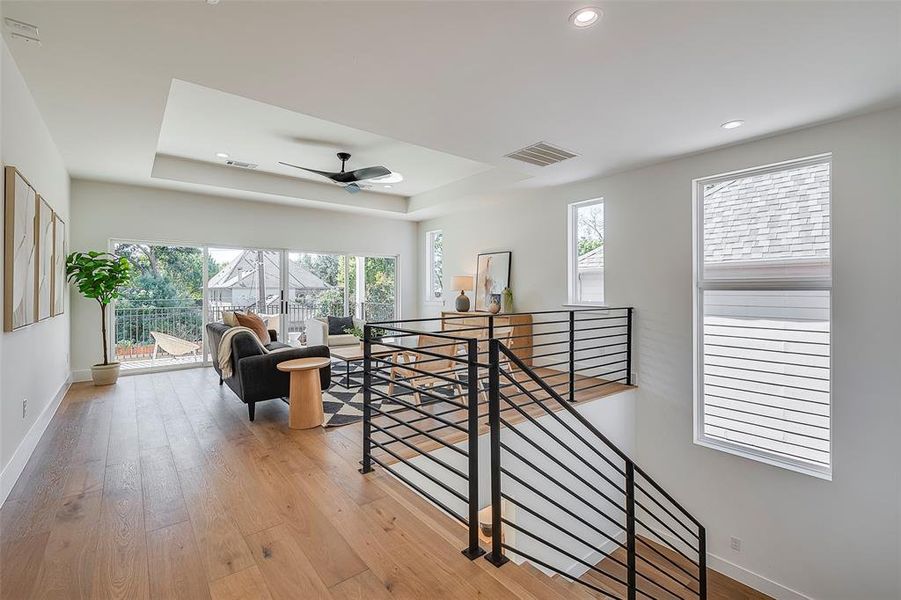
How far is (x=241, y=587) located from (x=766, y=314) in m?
4.43

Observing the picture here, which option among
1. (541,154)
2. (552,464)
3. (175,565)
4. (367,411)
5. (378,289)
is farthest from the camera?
(378,289)

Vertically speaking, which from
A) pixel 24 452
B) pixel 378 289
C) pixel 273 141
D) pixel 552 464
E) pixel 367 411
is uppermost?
pixel 273 141

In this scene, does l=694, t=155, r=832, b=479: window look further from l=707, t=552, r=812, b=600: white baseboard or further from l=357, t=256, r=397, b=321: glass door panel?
l=357, t=256, r=397, b=321: glass door panel

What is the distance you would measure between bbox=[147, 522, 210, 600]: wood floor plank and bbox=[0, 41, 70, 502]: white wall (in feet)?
3.64

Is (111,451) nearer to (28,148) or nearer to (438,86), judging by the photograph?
(28,148)

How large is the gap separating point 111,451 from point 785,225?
18.9 feet

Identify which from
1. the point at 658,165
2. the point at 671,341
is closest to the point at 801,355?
the point at 671,341

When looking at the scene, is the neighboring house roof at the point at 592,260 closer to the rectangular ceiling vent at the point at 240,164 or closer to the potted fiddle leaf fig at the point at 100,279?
the rectangular ceiling vent at the point at 240,164

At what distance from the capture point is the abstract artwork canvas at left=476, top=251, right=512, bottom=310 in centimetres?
624

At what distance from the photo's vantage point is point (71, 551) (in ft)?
6.18

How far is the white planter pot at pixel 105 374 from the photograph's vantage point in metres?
4.91

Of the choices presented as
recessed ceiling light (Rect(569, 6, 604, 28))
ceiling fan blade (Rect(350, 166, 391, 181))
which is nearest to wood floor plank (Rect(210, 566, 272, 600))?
recessed ceiling light (Rect(569, 6, 604, 28))

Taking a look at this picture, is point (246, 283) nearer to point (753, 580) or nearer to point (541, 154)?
point (541, 154)

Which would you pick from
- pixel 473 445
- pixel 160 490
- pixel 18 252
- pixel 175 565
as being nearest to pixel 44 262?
pixel 18 252
